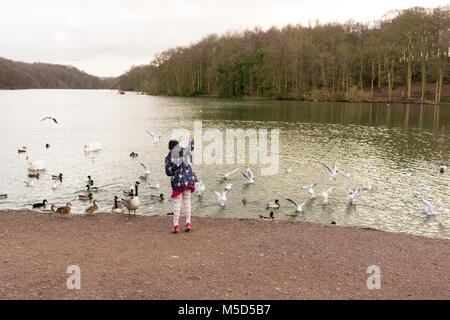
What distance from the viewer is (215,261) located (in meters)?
7.41

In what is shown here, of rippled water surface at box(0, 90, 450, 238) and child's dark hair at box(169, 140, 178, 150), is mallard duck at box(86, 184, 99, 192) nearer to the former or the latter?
rippled water surface at box(0, 90, 450, 238)

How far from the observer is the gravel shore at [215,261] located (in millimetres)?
6164

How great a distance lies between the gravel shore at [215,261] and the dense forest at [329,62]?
75.9m

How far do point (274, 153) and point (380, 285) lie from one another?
1927 centimetres

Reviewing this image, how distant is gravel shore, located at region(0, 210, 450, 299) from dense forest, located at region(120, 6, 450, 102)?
75906 mm

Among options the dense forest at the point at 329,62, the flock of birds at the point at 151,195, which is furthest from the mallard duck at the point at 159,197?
the dense forest at the point at 329,62

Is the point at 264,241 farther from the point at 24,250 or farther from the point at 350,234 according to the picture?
the point at 24,250

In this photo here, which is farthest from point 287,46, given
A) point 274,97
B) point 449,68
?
point 449,68

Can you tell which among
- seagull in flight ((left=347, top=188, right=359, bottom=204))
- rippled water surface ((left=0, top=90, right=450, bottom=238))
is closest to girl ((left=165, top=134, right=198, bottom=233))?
rippled water surface ((left=0, top=90, right=450, bottom=238))

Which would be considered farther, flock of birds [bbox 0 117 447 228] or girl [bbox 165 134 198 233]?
flock of birds [bbox 0 117 447 228]

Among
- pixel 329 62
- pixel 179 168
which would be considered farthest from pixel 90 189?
Answer: pixel 329 62

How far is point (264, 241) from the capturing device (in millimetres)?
8820

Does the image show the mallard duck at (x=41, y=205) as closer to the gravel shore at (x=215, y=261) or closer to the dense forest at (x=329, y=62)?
the gravel shore at (x=215, y=261)

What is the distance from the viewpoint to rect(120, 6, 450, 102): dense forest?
75312mm
